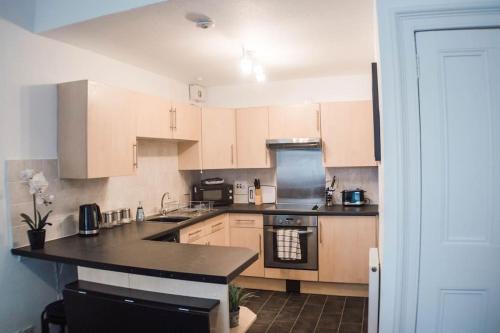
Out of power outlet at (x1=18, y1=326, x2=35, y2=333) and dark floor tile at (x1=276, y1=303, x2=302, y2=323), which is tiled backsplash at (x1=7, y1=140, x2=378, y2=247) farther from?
dark floor tile at (x1=276, y1=303, x2=302, y2=323)

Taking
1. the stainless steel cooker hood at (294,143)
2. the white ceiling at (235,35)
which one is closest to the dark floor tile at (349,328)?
the stainless steel cooker hood at (294,143)

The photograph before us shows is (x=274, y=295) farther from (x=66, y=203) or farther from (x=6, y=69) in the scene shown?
(x=6, y=69)

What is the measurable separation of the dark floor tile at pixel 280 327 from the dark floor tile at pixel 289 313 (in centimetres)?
7

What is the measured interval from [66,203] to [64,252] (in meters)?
0.61

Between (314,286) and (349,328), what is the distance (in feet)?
2.78

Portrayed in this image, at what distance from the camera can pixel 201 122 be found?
13.7ft

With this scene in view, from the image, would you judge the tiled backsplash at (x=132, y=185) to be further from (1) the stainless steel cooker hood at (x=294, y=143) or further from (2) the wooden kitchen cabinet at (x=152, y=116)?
(1) the stainless steel cooker hood at (x=294, y=143)

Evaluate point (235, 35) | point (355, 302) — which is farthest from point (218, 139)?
point (355, 302)

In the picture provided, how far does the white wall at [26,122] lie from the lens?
2352mm

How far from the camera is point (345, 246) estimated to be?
372cm

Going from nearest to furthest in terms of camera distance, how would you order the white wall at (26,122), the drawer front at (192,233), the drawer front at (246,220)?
the white wall at (26,122) < the drawer front at (192,233) < the drawer front at (246,220)

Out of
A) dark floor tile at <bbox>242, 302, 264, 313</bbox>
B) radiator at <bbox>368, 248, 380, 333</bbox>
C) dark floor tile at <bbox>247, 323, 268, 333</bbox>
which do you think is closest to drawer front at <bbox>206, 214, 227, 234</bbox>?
dark floor tile at <bbox>242, 302, 264, 313</bbox>

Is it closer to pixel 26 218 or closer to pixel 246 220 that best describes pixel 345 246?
pixel 246 220

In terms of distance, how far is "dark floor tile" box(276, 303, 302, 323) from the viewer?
331cm
